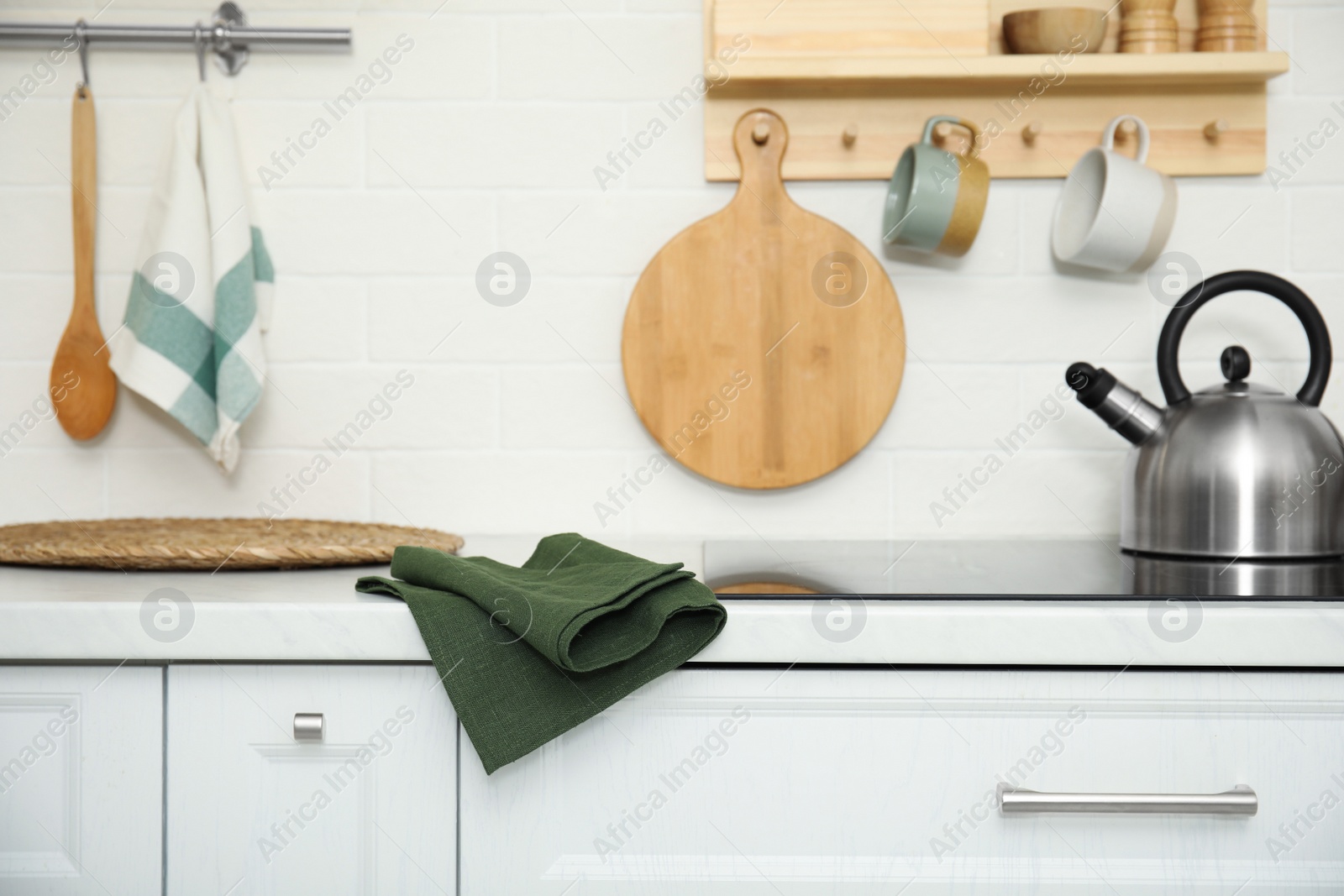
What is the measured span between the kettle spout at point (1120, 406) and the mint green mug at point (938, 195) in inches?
8.7

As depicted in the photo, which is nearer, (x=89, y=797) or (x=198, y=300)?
(x=89, y=797)

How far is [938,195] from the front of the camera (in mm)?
1074

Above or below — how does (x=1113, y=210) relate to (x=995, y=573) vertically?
above

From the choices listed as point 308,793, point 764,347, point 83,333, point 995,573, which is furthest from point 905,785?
point 83,333

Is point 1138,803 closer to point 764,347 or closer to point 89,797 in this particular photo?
point 764,347

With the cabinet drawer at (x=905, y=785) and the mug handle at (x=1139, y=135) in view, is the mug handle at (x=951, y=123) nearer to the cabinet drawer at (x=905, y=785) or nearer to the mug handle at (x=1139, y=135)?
the mug handle at (x=1139, y=135)

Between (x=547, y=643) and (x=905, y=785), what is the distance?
0.94 feet

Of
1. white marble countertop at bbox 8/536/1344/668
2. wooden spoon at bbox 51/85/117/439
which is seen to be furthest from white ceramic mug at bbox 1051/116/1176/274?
wooden spoon at bbox 51/85/117/439

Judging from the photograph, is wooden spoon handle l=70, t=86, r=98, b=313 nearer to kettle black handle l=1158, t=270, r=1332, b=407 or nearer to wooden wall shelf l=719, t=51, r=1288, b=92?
wooden wall shelf l=719, t=51, r=1288, b=92

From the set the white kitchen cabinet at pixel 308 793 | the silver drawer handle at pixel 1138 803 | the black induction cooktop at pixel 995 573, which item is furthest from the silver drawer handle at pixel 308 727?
the silver drawer handle at pixel 1138 803

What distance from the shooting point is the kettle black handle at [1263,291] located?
97cm

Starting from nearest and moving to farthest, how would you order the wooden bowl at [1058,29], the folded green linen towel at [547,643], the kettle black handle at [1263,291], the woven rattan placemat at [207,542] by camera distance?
the folded green linen towel at [547,643] < the woven rattan placemat at [207,542] < the kettle black handle at [1263,291] < the wooden bowl at [1058,29]

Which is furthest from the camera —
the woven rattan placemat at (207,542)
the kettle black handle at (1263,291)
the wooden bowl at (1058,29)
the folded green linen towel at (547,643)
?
the wooden bowl at (1058,29)

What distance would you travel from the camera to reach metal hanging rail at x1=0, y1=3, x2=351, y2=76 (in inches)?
44.9
